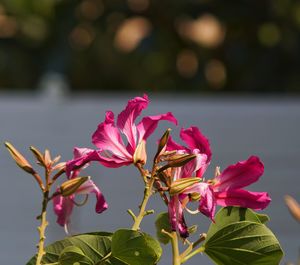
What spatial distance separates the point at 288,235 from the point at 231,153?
46cm

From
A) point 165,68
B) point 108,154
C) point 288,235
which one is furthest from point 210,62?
point 108,154

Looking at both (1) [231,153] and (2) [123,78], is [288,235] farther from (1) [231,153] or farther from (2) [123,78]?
(2) [123,78]

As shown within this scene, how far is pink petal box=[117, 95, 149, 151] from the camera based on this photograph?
63cm

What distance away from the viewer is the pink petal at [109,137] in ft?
2.08

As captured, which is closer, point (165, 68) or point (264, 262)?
point (264, 262)

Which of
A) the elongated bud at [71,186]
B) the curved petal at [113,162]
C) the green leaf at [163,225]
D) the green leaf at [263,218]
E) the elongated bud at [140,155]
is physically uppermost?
the elongated bud at [140,155]

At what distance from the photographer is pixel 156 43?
4.52 m

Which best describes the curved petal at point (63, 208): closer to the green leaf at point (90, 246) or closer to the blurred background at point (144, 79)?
the green leaf at point (90, 246)

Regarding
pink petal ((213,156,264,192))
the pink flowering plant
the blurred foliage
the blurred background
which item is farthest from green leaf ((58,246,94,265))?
the blurred foliage

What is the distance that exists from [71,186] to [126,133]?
0.05 meters

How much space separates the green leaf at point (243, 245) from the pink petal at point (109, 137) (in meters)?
0.08

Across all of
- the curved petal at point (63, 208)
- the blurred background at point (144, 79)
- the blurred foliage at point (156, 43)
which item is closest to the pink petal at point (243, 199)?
the curved petal at point (63, 208)

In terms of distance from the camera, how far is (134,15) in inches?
181

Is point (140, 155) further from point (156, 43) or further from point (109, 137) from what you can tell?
point (156, 43)
